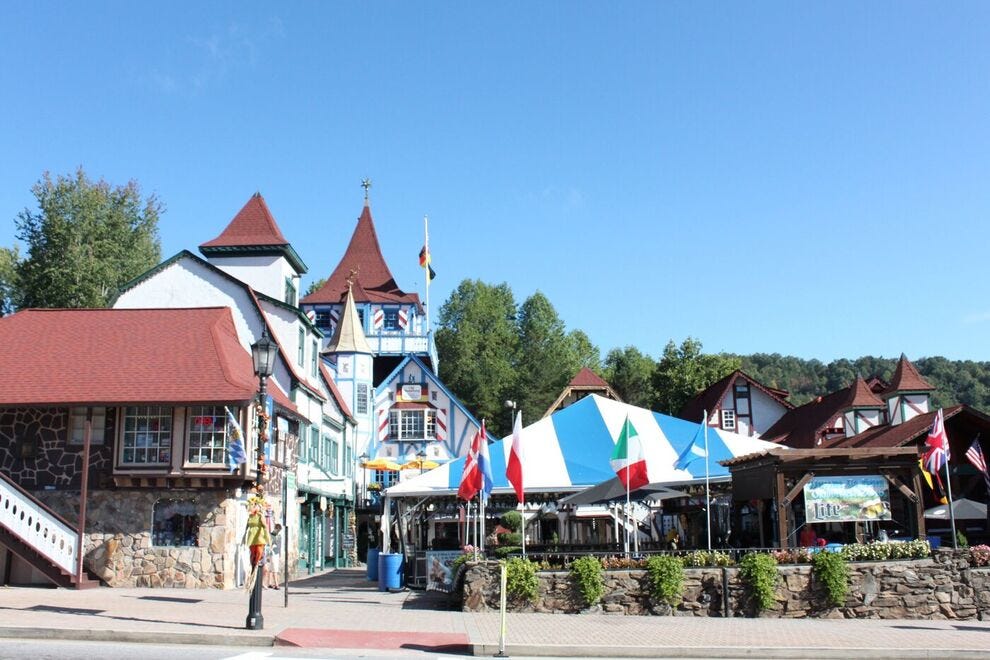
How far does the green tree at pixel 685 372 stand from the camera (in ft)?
206

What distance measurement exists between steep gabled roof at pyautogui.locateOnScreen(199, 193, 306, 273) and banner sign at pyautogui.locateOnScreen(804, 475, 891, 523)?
22514 mm

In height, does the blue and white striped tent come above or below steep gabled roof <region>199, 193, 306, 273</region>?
below

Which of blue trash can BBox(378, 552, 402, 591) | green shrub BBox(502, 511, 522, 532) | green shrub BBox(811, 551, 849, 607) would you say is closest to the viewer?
green shrub BBox(811, 551, 849, 607)

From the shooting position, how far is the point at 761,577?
55.1 ft

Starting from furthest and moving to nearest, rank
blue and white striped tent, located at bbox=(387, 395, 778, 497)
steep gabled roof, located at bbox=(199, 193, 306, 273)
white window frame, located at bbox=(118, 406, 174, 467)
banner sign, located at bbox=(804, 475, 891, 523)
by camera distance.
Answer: steep gabled roof, located at bbox=(199, 193, 306, 273) → blue and white striped tent, located at bbox=(387, 395, 778, 497) → white window frame, located at bbox=(118, 406, 174, 467) → banner sign, located at bbox=(804, 475, 891, 523)

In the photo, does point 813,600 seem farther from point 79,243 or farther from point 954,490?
point 79,243

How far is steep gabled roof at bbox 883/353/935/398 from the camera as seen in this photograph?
4197cm

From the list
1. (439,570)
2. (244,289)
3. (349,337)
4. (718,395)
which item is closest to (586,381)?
(718,395)

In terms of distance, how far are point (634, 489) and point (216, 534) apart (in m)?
10.2

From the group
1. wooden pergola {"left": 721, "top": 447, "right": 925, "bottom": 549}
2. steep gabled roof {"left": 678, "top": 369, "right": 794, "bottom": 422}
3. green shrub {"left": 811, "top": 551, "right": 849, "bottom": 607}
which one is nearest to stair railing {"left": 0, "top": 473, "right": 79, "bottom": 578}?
wooden pergola {"left": 721, "top": 447, "right": 925, "bottom": 549}

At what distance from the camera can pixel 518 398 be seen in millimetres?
63375

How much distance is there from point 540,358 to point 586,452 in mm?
41183

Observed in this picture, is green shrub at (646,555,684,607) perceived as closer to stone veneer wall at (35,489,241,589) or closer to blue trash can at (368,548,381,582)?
blue trash can at (368,548,381,582)

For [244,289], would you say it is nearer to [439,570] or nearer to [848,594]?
[439,570]
